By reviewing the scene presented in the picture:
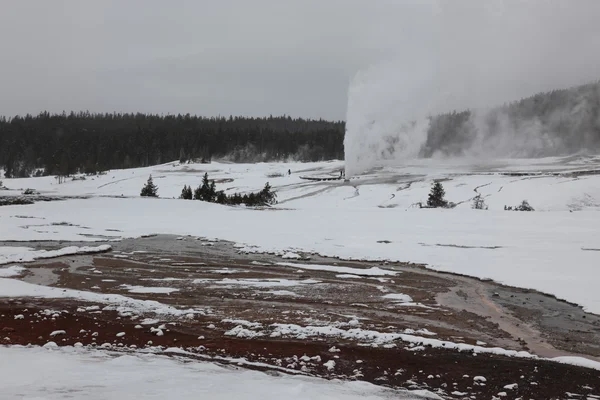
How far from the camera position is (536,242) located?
22188mm

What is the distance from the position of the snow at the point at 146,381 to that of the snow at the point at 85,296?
11.3 ft

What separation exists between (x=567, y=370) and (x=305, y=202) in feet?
151

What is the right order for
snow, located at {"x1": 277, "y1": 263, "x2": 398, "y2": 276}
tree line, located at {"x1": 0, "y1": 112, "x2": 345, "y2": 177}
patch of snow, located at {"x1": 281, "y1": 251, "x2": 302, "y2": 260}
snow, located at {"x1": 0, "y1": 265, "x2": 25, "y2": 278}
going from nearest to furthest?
snow, located at {"x1": 0, "y1": 265, "x2": 25, "y2": 278}
snow, located at {"x1": 277, "y1": 263, "x2": 398, "y2": 276}
patch of snow, located at {"x1": 281, "y1": 251, "x2": 302, "y2": 260}
tree line, located at {"x1": 0, "y1": 112, "x2": 345, "y2": 177}

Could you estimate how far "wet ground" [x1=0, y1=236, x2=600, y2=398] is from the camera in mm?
6914

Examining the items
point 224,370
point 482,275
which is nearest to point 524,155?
point 482,275

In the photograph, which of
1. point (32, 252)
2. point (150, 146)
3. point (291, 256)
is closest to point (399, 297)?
point (291, 256)

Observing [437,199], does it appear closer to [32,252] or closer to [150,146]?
[32,252]

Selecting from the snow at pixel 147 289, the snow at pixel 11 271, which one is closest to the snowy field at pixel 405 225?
the snow at pixel 11 271

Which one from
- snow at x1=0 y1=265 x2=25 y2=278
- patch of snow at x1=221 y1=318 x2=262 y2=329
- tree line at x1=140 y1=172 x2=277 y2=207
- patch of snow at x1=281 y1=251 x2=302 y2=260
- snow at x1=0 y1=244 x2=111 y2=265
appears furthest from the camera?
tree line at x1=140 y1=172 x2=277 y2=207

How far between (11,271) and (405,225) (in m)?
20.9

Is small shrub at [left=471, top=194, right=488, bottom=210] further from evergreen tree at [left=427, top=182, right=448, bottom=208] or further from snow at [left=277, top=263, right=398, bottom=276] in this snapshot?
snow at [left=277, top=263, right=398, bottom=276]

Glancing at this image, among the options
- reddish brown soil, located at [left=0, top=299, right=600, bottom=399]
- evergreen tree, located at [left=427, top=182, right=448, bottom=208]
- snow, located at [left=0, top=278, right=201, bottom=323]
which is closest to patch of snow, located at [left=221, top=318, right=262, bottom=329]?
reddish brown soil, located at [left=0, top=299, right=600, bottom=399]

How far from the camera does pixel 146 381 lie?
18.1 feet

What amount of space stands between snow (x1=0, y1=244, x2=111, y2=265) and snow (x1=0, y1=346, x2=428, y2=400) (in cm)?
1222
